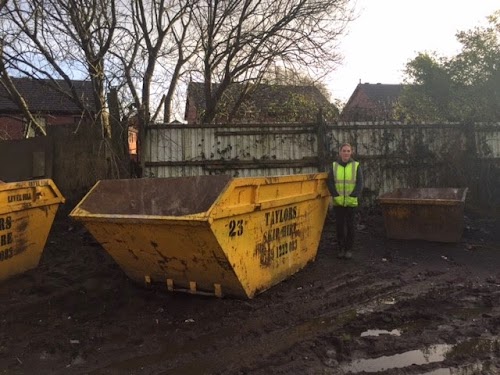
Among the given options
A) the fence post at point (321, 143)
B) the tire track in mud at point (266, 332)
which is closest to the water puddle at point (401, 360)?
the tire track in mud at point (266, 332)

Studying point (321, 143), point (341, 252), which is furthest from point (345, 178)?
point (321, 143)

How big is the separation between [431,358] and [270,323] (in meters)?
1.34

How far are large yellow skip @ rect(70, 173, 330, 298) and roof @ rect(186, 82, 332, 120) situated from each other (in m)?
6.00

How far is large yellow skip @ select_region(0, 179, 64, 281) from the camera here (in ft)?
16.9

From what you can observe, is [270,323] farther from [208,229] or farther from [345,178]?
[345,178]

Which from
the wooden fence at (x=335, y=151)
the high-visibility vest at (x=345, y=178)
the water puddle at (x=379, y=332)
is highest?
the wooden fence at (x=335, y=151)

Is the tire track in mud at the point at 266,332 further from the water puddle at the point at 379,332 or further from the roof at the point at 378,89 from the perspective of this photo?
the roof at the point at 378,89

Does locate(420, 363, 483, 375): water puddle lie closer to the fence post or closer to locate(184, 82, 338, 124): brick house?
the fence post

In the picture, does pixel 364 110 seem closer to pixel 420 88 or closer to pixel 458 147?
pixel 458 147

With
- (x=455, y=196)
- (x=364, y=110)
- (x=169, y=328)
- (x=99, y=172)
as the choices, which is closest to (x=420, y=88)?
(x=364, y=110)

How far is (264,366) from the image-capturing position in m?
3.17

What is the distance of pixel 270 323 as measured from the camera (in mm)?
3953

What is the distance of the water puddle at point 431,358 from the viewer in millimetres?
3109

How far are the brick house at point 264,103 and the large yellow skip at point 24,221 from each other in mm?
5691
